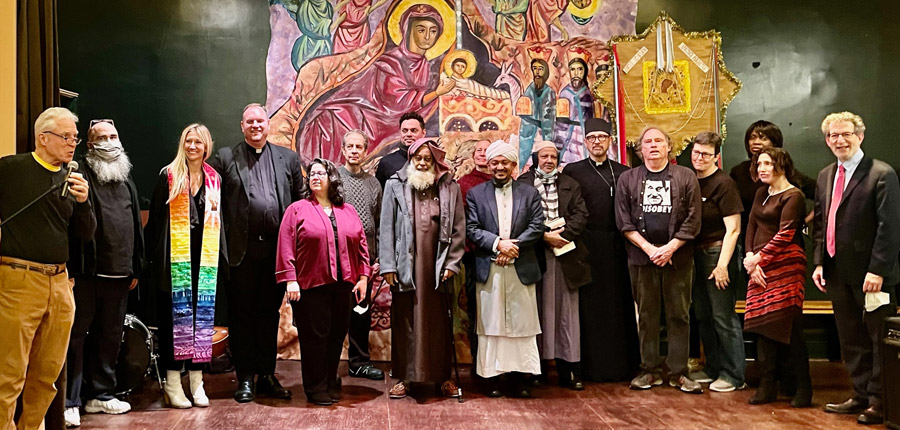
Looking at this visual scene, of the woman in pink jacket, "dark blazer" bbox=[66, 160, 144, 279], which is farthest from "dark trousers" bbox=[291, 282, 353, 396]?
"dark blazer" bbox=[66, 160, 144, 279]

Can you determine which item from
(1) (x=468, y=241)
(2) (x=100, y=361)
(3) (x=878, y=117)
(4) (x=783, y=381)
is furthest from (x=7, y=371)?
(3) (x=878, y=117)

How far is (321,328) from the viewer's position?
183 inches

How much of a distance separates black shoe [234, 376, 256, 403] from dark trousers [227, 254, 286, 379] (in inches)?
1.5

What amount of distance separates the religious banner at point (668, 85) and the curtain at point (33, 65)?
13.8 feet

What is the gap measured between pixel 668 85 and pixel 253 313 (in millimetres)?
3962

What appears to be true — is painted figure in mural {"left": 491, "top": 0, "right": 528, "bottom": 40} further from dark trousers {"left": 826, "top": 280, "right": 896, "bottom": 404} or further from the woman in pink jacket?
dark trousers {"left": 826, "top": 280, "right": 896, "bottom": 404}

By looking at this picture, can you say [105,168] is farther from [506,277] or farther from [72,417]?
[506,277]

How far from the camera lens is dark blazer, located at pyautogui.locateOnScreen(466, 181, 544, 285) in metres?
4.95

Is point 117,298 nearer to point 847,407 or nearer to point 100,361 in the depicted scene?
point 100,361

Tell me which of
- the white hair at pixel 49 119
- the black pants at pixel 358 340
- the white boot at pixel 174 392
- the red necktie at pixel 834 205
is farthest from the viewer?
the black pants at pixel 358 340

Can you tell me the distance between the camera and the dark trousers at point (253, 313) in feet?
15.5

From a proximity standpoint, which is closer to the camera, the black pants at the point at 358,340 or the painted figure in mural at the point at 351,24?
the black pants at the point at 358,340

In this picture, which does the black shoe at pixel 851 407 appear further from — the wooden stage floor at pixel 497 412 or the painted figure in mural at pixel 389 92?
the painted figure in mural at pixel 389 92

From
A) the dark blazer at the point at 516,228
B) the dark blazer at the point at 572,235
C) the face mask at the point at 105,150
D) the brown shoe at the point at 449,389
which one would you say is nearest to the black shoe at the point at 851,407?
the dark blazer at the point at 572,235
